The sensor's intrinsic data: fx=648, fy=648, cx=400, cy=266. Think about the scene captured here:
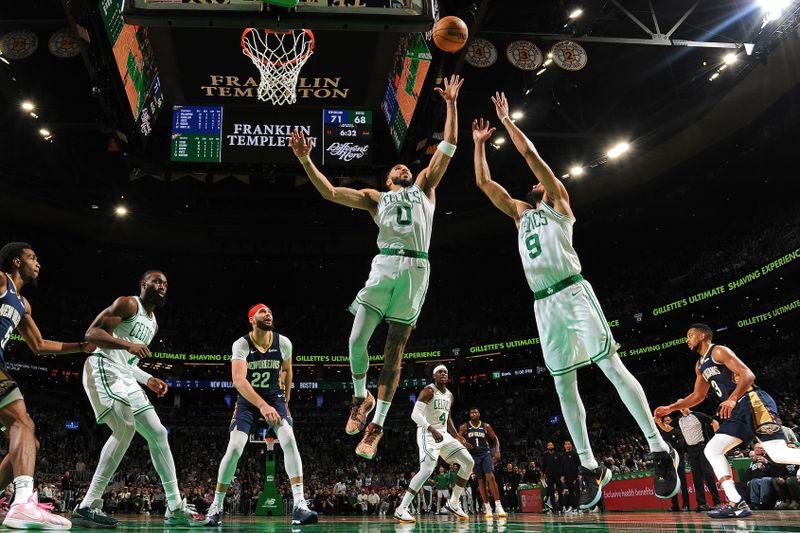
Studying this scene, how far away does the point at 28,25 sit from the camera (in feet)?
45.9

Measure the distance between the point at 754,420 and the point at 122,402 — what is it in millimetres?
6705

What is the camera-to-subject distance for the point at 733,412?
292 inches

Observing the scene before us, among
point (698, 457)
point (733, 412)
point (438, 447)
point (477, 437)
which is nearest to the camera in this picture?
point (733, 412)

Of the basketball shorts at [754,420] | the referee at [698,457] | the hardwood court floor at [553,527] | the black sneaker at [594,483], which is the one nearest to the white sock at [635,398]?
the black sneaker at [594,483]

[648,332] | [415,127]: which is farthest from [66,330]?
[648,332]

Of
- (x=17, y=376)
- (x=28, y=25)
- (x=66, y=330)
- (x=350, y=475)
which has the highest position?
(x=28, y=25)

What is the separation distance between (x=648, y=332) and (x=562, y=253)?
24.8m

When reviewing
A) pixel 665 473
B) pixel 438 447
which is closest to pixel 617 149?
pixel 438 447

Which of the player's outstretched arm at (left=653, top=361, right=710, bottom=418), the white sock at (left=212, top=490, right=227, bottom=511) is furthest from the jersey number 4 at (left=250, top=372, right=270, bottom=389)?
the player's outstretched arm at (left=653, top=361, right=710, bottom=418)

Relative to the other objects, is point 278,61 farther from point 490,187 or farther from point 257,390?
point 257,390

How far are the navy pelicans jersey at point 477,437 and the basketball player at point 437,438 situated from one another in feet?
5.11

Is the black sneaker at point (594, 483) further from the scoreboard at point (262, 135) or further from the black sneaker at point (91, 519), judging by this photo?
the scoreboard at point (262, 135)

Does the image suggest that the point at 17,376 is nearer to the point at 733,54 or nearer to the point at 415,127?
A: the point at 415,127

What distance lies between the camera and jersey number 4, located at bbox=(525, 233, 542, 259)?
591 centimetres
